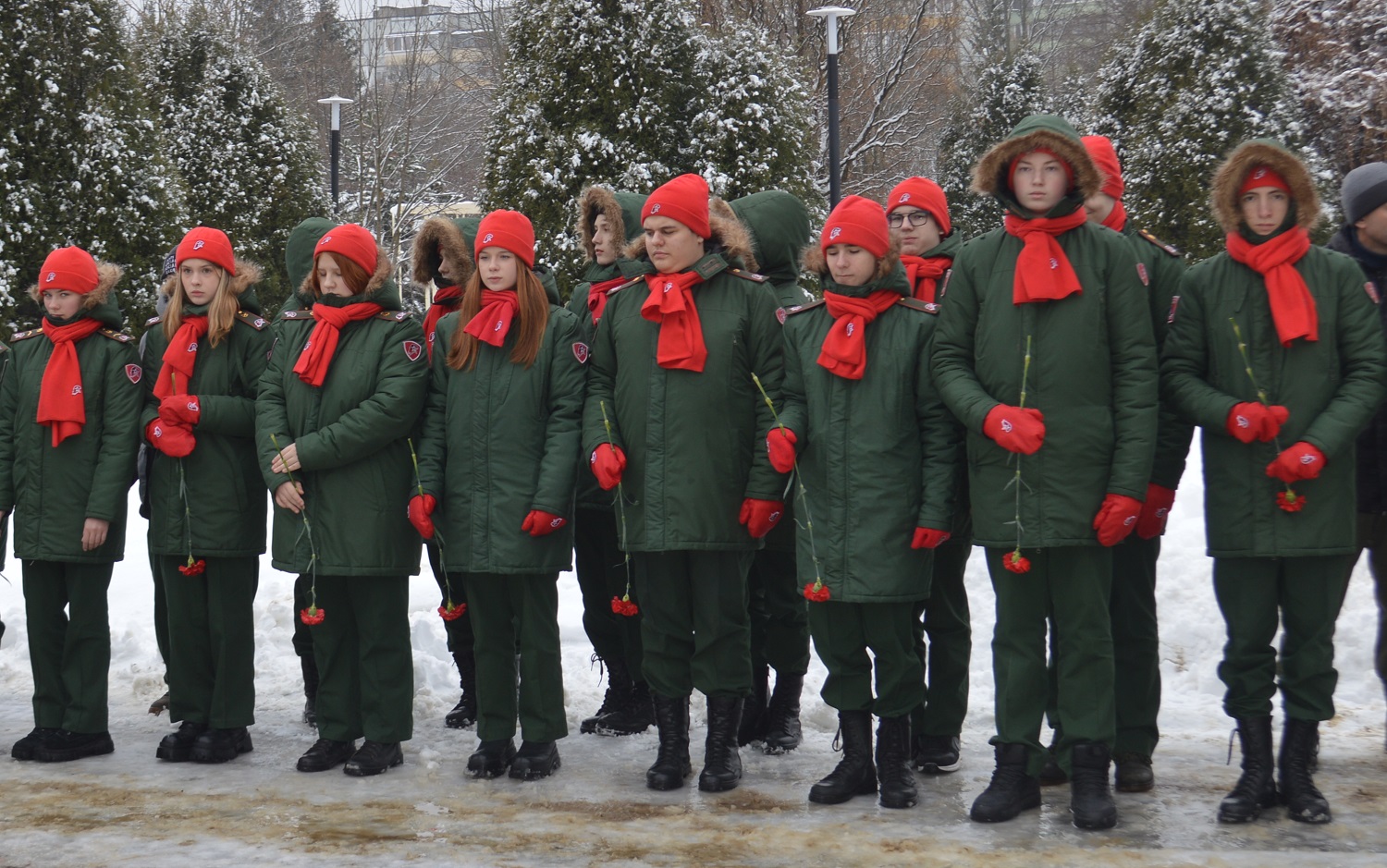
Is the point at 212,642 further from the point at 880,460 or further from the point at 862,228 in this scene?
the point at 862,228

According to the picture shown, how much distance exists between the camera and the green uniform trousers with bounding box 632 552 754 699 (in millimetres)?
5199

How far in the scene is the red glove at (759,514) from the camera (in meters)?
5.06

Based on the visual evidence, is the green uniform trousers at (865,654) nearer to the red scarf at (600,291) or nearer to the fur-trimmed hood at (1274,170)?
the fur-trimmed hood at (1274,170)

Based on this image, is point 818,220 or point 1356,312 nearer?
point 1356,312

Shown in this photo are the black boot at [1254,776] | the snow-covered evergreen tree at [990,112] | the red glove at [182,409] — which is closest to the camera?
the black boot at [1254,776]

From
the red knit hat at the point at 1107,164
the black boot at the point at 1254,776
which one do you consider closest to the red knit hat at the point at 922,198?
the red knit hat at the point at 1107,164

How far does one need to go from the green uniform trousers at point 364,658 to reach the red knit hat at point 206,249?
1.42 metres

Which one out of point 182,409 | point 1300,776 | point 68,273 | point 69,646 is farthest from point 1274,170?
point 69,646

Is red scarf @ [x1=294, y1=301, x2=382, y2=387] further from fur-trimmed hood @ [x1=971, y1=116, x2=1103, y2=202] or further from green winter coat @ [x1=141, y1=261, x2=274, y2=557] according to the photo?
fur-trimmed hood @ [x1=971, y1=116, x2=1103, y2=202]

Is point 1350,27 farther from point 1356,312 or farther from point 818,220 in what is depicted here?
point 1356,312

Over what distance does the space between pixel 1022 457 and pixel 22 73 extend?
11227 mm

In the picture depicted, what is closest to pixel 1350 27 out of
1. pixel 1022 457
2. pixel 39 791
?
pixel 1022 457

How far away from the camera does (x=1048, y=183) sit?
464cm

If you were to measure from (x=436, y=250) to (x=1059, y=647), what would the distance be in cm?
321
